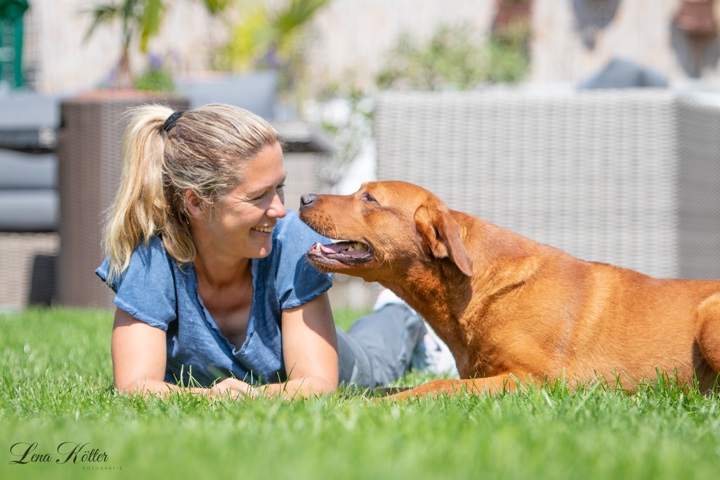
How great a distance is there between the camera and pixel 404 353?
452cm

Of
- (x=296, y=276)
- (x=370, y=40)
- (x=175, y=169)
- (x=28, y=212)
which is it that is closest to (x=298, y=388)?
(x=296, y=276)

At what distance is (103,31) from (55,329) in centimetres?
772

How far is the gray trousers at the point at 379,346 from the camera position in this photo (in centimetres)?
390

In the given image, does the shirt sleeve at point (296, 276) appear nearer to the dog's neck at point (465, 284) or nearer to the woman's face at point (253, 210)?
the woman's face at point (253, 210)

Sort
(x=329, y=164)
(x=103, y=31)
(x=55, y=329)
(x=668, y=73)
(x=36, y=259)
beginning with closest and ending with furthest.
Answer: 1. (x=55, y=329)
2. (x=36, y=259)
3. (x=329, y=164)
4. (x=668, y=73)
5. (x=103, y=31)

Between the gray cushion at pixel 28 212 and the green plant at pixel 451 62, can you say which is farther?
the green plant at pixel 451 62

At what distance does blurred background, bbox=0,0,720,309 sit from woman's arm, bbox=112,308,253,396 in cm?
262

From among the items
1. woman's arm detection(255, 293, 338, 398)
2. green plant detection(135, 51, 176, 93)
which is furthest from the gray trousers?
green plant detection(135, 51, 176, 93)

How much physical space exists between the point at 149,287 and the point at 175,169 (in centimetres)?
45

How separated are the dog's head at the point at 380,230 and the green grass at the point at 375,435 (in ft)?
2.08

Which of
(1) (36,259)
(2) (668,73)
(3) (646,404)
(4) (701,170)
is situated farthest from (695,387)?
(2) (668,73)

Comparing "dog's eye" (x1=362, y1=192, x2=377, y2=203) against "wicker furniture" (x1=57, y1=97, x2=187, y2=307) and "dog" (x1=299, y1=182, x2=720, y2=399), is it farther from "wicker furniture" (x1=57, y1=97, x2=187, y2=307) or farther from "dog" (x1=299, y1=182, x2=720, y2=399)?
"wicker furniture" (x1=57, y1=97, x2=187, y2=307)

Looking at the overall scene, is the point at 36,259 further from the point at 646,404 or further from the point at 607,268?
the point at 646,404

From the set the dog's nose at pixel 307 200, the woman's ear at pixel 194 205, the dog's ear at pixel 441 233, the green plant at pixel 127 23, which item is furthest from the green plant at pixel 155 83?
the dog's ear at pixel 441 233
